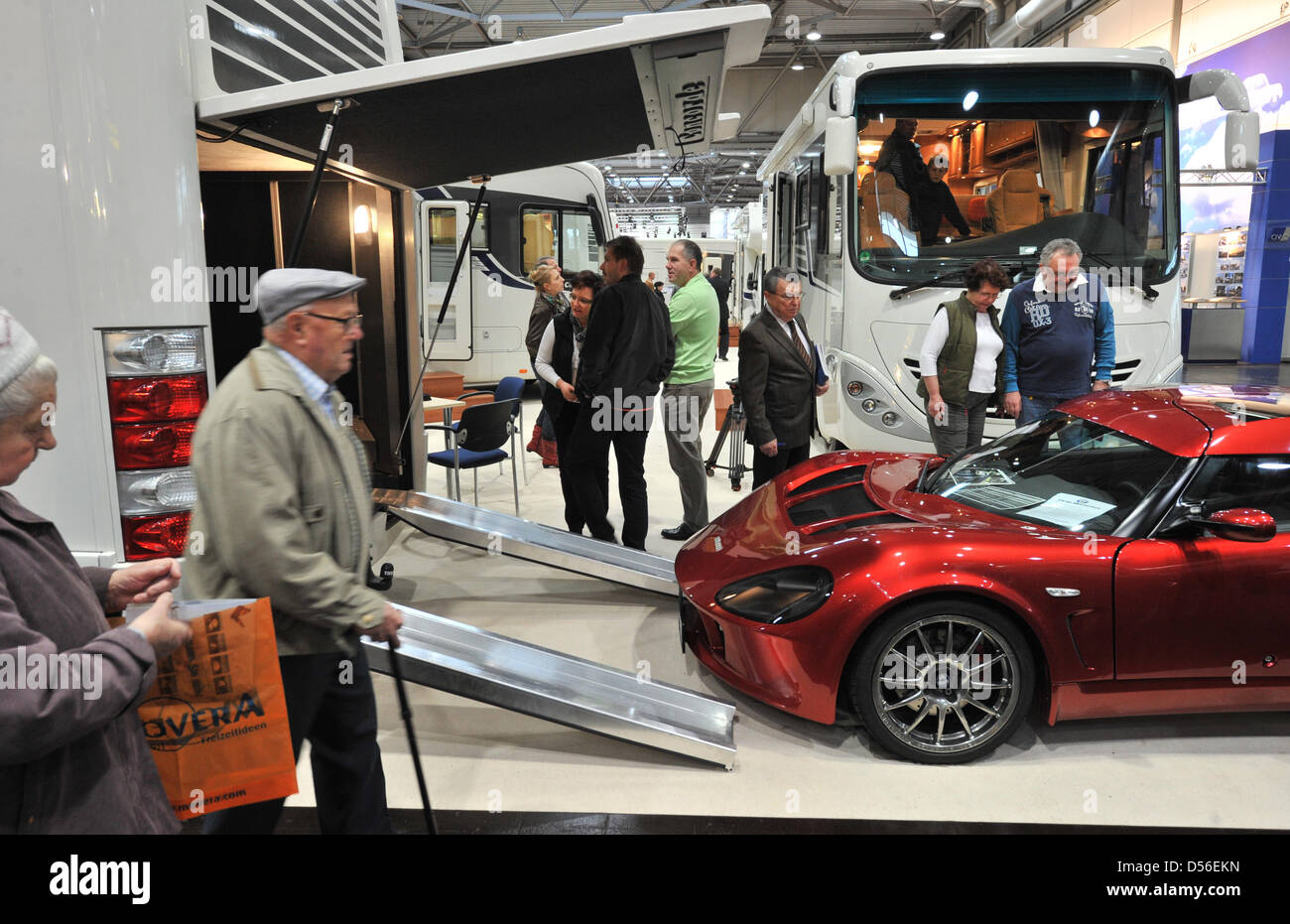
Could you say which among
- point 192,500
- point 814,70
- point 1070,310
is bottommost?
point 192,500

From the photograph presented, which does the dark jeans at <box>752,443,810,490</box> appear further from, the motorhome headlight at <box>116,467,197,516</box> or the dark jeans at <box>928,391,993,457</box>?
the motorhome headlight at <box>116,467,197,516</box>

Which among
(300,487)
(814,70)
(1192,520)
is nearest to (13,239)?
(300,487)

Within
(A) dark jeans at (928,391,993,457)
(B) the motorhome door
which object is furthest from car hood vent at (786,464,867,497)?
(B) the motorhome door

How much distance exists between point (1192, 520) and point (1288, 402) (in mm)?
908

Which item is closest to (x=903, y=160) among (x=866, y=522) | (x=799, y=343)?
(x=799, y=343)

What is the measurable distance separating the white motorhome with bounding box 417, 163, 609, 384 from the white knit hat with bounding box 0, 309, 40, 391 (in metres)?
9.71

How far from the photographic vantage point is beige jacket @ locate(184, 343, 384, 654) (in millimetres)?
1817

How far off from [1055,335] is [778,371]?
5.33ft

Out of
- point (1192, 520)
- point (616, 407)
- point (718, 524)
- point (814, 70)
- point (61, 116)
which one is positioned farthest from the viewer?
point (814, 70)

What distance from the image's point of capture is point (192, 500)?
2.57 m

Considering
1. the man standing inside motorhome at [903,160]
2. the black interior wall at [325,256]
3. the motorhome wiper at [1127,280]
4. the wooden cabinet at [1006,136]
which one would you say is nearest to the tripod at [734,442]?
the man standing inside motorhome at [903,160]

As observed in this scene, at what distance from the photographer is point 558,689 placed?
3.10 metres

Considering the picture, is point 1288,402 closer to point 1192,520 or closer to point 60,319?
point 1192,520

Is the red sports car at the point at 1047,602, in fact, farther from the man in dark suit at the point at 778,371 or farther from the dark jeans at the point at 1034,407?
the dark jeans at the point at 1034,407
